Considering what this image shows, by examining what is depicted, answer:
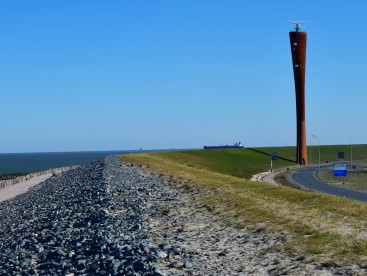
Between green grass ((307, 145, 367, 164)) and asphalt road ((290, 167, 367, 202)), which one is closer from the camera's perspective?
asphalt road ((290, 167, 367, 202))

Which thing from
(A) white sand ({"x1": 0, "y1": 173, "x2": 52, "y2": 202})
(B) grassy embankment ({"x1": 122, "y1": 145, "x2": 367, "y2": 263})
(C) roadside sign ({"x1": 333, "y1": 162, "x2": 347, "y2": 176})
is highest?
(B) grassy embankment ({"x1": 122, "y1": 145, "x2": 367, "y2": 263})

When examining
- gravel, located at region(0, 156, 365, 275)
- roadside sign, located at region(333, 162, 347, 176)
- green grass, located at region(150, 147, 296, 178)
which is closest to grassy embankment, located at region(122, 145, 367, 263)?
gravel, located at region(0, 156, 365, 275)

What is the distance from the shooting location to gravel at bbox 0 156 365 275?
1424 centimetres

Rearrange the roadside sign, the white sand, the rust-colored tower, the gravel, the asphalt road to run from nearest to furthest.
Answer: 1. the gravel
2. the asphalt road
3. the white sand
4. the roadside sign
5. the rust-colored tower

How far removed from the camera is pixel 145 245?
16.5 metres

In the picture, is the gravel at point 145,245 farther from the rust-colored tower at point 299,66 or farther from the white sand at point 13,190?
the rust-colored tower at point 299,66

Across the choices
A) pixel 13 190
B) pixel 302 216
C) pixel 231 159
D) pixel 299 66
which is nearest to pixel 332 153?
pixel 231 159

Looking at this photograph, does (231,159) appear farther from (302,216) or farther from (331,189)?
(302,216)

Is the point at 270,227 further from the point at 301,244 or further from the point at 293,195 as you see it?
the point at 293,195

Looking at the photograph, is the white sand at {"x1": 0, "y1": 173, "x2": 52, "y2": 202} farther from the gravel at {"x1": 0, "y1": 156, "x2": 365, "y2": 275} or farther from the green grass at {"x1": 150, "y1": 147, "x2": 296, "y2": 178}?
the gravel at {"x1": 0, "y1": 156, "x2": 365, "y2": 275}

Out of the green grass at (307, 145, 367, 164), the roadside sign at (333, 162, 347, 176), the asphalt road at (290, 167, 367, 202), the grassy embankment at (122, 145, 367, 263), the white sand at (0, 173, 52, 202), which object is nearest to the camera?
the grassy embankment at (122, 145, 367, 263)

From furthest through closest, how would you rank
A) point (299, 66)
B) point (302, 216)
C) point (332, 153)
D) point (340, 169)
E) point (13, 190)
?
point (332, 153)
point (299, 66)
point (340, 169)
point (13, 190)
point (302, 216)

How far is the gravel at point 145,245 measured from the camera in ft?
46.7

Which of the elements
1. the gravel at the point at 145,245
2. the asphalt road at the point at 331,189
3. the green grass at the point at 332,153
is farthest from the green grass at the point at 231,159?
the gravel at the point at 145,245
